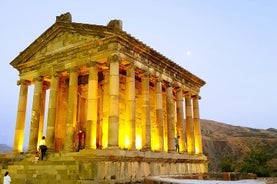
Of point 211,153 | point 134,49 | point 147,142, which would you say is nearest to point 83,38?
point 134,49

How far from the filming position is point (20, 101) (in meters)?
21.7

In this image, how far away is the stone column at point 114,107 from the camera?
50.7 feet

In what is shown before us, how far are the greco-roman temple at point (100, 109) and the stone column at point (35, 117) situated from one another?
0.23 feet

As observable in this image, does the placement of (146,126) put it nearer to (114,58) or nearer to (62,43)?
(114,58)

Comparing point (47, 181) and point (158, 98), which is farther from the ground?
point (158, 98)

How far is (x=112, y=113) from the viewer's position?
15.9m

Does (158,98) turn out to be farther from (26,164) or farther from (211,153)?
(211,153)

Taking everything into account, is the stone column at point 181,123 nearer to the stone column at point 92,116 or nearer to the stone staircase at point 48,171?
the stone column at point 92,116

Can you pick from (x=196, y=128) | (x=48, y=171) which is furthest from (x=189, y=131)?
(x=48, y=171)

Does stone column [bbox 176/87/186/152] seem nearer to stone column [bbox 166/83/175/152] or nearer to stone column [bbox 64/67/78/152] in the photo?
stone column [bbox 166/83/175/152]

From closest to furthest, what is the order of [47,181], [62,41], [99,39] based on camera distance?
[47,181] → [99,39] → [62,41]

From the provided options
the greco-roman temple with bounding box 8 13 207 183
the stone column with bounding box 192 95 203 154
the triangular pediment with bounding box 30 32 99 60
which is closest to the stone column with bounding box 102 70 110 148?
the greco-roman temple with bounding box 8 13 207 183

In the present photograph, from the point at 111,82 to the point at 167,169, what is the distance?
7763 mm

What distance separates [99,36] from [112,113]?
17.8 ft
